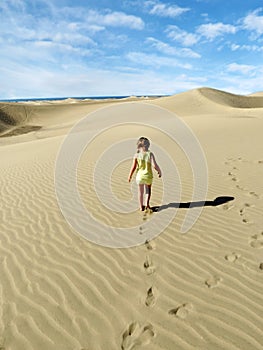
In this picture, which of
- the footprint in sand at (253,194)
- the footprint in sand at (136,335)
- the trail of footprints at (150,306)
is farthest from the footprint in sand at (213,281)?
the footprint in sand at (253,194)

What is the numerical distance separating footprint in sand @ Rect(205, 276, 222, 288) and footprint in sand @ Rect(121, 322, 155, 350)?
3.10 ft

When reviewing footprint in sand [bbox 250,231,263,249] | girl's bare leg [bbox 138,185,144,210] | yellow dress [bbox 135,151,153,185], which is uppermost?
yellow dress [bbox 135,151,153,185]

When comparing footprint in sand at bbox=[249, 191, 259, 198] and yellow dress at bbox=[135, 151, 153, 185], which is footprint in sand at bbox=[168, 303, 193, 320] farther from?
footprint in sand at bbox=[249, 191, 259, 198]

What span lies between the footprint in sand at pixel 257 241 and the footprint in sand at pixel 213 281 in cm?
99

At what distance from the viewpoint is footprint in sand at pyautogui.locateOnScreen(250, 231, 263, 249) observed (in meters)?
4.18

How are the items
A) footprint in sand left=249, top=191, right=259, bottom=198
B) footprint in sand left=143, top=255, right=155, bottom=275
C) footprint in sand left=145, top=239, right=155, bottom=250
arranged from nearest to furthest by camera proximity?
footprint in sand left=143, top=255, right=155, bottom=275 < footprint in sand left=145, top=239, right=155, bottom=250 < footprint in sand left=249, top=191, right=259, bottom=198

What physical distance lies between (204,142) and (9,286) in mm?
10529

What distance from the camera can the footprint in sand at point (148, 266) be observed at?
379 cm

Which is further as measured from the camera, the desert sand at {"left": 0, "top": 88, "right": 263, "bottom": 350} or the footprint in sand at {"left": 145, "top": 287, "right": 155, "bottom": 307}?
the footprint in sand at {"left": 145, "top": 287, "right": 155, "bottom": 307}

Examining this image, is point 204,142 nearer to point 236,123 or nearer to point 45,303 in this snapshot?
point 236,123

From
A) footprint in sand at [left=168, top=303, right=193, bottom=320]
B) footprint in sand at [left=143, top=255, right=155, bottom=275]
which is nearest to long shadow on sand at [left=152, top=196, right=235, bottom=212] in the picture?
footprint in sand at [left=143, top=255, right=155, bottom=275]

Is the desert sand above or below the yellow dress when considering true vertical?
below

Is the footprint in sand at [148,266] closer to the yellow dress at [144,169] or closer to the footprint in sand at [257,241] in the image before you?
the footprint in sand at [257,241]

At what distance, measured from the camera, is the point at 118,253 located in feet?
14.1
